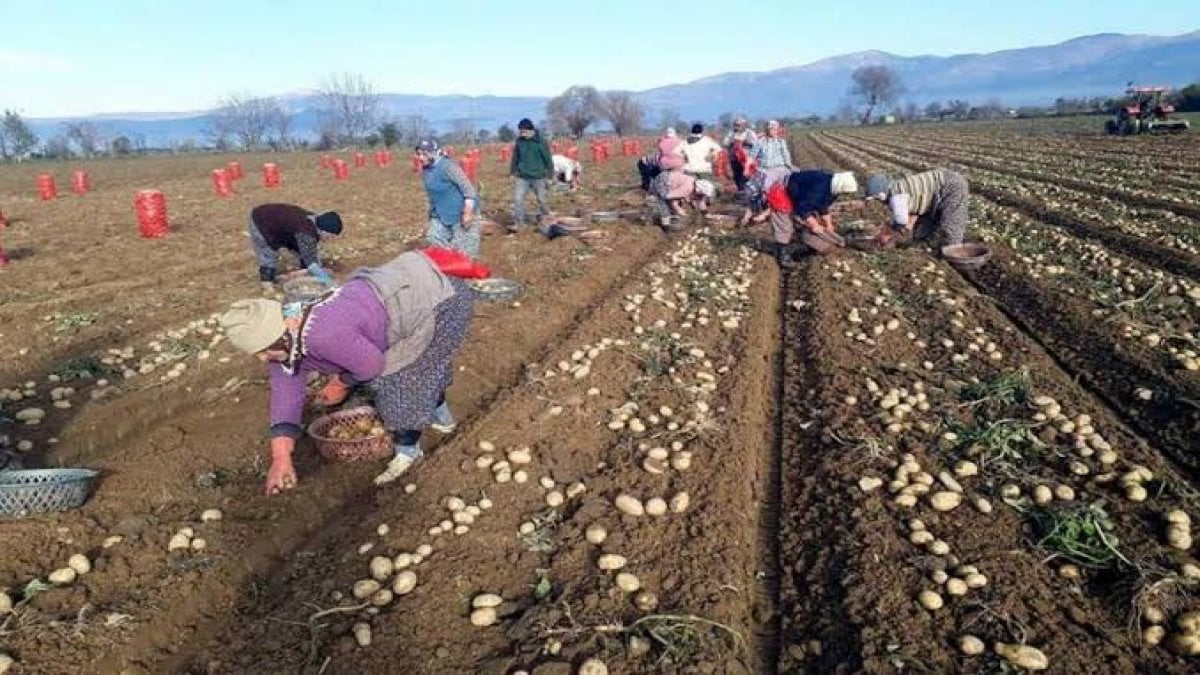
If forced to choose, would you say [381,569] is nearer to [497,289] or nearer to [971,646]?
[971,646]

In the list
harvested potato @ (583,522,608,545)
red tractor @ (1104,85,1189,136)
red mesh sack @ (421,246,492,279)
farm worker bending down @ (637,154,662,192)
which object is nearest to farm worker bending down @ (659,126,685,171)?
farm worker bending down @ (637,154,662,192)

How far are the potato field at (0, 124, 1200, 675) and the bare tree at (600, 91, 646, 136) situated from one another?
84.0 m

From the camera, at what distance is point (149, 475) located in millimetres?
4551

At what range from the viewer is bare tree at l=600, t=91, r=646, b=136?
294 ft

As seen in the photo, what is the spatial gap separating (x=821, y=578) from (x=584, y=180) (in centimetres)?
2030

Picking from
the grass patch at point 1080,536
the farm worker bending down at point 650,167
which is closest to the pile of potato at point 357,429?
the grass patch at point 1080,536

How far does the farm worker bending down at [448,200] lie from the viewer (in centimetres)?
790

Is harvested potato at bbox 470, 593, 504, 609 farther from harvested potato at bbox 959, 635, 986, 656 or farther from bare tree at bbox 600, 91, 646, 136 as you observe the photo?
bare tree at bbox 600, 91, 646, 136

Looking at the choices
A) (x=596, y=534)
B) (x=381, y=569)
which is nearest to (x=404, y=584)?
(x=381, y=569)

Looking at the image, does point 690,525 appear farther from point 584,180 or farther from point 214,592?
point 584,180

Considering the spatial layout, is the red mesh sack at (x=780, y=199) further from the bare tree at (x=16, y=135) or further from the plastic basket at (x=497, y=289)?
the bare tree at (x=16, y=135)

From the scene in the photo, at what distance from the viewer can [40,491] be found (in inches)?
152

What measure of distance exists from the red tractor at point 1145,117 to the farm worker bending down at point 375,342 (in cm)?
3666

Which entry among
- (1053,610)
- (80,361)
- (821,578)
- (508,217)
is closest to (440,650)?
(821,578)
